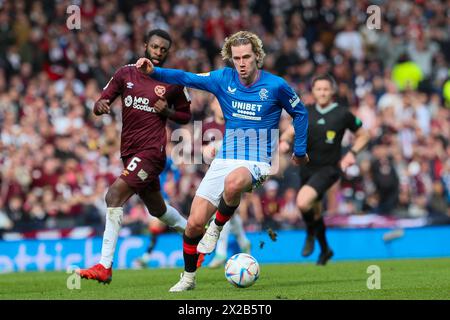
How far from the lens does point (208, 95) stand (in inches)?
864

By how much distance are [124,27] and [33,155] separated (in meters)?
5.23

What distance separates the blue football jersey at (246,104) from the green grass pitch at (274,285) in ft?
4.92

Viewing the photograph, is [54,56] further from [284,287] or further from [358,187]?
[284,287]

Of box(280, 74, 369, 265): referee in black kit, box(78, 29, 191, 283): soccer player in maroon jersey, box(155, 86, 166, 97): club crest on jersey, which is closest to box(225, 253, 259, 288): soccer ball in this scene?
box(78, 29, 191, 283): soccer player in maroon jersey

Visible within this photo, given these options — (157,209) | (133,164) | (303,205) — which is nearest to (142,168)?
(133,164)

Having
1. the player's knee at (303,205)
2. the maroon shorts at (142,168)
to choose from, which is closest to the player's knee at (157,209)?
the maroon shorts at (142,168)

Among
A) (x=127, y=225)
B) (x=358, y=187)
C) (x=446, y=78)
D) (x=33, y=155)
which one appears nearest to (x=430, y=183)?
(x=358, y=187)

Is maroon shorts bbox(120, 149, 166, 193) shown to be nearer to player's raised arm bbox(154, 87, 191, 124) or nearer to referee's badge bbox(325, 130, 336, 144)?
player's raised arm bbox(154, 87, 191, 124)

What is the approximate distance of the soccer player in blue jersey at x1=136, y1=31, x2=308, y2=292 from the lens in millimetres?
10227

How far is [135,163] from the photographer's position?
11.4 meters

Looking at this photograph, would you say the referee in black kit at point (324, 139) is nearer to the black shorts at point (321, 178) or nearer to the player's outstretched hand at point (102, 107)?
the black shorts at point (321, 178)

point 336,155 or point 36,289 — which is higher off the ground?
point 336,155

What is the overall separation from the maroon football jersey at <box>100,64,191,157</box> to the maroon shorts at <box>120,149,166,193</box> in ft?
0.27

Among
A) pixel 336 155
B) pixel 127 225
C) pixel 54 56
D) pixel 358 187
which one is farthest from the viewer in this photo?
pixel 54 56
